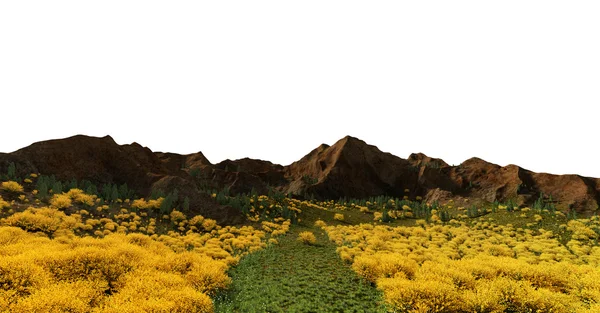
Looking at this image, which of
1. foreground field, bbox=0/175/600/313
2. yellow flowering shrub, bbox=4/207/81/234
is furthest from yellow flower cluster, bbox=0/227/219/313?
yellow flowering shrub, bbox=4/207/81/234

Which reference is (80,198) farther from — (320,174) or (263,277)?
(320,174)

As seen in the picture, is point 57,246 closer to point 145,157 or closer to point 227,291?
point 227,291

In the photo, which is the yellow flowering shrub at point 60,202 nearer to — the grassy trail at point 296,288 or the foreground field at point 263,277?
the foreground field at point 263,277

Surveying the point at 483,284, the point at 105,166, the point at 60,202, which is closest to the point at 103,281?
the point at 483,284

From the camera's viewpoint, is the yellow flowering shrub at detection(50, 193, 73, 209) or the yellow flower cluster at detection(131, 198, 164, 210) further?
the yellow flower cluster at detection(131, 198, 164, 210)

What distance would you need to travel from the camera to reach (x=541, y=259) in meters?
36.2

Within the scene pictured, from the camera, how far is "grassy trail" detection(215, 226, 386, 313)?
2077cm

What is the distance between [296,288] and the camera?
24938 mm

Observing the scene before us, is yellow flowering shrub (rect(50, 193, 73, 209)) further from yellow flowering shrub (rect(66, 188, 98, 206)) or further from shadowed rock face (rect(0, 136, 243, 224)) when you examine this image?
shadowed rock face (rect(0, 136, 243, 224))

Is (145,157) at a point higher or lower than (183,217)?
higher

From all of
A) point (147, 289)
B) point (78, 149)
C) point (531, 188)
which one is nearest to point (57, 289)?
point (147, 289)

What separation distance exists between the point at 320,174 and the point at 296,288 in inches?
4804

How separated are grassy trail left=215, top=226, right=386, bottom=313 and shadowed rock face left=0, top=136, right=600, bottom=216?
127 ft

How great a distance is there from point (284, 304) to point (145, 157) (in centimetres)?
9999
